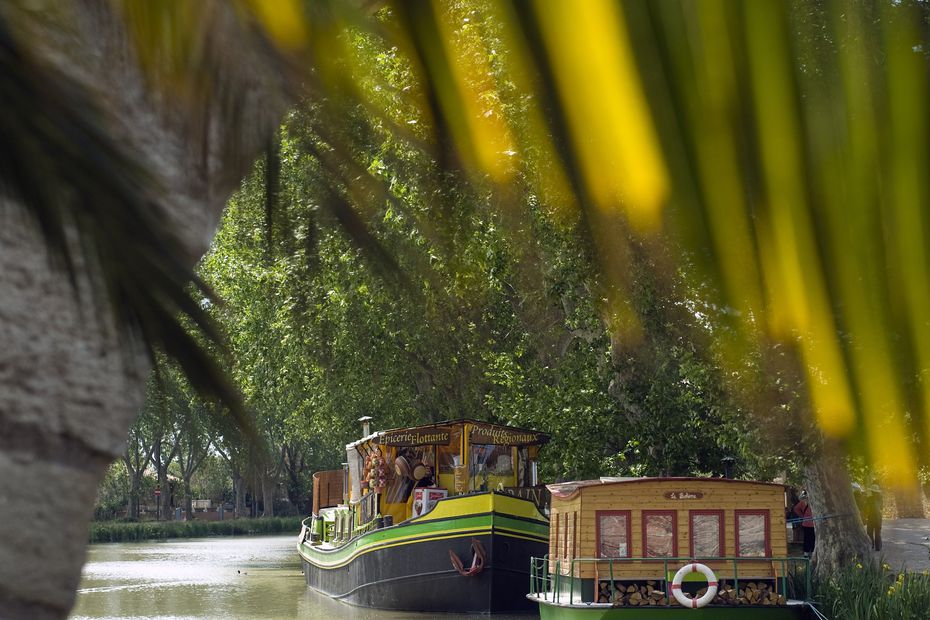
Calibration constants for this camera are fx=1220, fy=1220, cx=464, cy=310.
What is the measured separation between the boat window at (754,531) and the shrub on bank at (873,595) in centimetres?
104

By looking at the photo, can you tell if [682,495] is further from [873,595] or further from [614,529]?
[873,595]

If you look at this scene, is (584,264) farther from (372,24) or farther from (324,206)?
(324,206)

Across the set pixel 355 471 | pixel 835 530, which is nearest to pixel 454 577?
pixel 355 471

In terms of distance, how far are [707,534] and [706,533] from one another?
22 mm

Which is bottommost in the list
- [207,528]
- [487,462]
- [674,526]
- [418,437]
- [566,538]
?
[207,528]

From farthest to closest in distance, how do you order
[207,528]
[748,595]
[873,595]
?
[207,528] < [748,595] < [873,595]

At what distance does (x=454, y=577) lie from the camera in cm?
2344

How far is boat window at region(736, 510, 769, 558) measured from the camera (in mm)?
16531

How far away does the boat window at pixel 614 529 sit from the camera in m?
16.5

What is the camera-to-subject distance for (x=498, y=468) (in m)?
24.8

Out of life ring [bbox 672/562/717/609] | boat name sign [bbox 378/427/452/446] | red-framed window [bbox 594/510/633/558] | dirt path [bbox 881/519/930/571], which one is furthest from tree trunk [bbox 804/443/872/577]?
boat name sign [bbox 378/427/452/446]

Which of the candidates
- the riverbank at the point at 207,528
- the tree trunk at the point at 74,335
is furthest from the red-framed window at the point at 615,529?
the riverbank at the point at 207,528

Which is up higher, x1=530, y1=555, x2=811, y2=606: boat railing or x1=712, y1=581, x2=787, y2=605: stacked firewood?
x1=530, y1=555, x2=811, y2=606: boat railing

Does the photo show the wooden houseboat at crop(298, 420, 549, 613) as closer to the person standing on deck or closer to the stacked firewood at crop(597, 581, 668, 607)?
the person standing on deck
